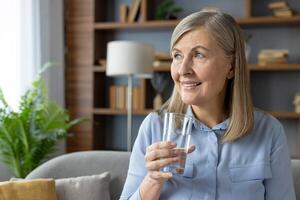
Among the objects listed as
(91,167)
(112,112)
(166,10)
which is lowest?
(112,112)

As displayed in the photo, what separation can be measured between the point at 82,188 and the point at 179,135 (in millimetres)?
875

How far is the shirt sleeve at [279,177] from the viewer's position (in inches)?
58.0

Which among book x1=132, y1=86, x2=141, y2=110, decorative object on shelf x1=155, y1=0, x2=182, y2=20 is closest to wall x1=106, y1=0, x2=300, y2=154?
decorative object on shelf x1=155, y1=0, x2=182, y2=20

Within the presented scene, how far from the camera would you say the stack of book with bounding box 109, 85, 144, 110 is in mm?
4395

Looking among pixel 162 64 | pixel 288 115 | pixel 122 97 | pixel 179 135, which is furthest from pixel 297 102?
pixel 179 135

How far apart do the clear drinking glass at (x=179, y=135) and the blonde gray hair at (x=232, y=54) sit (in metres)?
0.27

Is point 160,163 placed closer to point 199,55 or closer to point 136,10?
point 199,55

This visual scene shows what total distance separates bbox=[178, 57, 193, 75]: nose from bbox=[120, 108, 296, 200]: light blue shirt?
0.21 metres

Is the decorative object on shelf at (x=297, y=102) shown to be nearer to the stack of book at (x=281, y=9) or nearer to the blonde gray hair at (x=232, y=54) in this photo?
the stack of book at (x=281, y=9)

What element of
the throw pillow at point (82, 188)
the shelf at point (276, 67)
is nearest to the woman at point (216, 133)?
the throw pillow at point (82, 188)

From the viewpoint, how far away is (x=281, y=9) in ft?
13.3

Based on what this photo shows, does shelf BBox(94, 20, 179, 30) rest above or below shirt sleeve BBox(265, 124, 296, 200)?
above

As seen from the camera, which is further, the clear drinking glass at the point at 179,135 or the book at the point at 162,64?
the book at the point at 162,64

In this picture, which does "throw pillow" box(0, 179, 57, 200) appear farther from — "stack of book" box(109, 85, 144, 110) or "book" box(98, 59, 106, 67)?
"book" box(98, 59, 106, 67)
